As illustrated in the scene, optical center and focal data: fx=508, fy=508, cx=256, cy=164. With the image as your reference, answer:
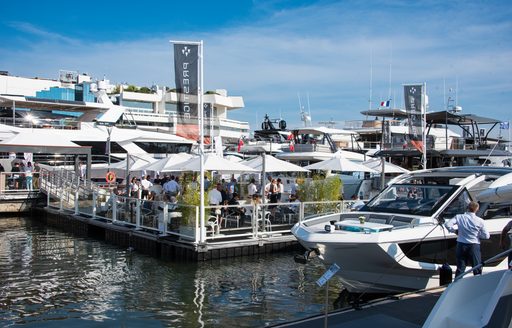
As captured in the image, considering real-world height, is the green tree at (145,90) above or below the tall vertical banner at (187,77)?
above

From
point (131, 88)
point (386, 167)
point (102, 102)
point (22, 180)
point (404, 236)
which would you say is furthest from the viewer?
point (131, 88)

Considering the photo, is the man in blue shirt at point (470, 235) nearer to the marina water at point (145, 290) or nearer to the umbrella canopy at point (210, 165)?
the marina water at point (145, 290)

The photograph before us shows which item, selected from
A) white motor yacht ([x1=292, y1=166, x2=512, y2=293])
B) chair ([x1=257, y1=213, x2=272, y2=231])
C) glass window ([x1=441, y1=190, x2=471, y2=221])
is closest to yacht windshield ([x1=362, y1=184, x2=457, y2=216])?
white motor yacht ([x1=292, y1=166, x2=512, y2=293])

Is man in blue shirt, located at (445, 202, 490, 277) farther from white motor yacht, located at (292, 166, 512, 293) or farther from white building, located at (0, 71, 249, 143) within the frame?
white building, located at (0, 71, 249, 143)

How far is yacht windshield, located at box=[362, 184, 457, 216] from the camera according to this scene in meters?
11.2

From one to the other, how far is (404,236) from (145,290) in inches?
245

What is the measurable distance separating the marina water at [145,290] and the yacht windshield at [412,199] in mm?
2445

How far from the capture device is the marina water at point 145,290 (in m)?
10.1

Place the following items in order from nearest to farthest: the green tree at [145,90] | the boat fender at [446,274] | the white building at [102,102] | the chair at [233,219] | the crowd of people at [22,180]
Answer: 1. the boat fender at [446,274]
2. the chair at [233,219]
3. the crowd of people at [22,180]
4. the white building at [102,102]
5. the green tree at [145,90]

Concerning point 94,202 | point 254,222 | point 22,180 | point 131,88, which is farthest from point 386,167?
point 131,88

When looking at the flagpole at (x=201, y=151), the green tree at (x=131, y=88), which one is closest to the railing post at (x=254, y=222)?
the flagpole at (x=201, y=151)

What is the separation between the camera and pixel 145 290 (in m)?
12.2

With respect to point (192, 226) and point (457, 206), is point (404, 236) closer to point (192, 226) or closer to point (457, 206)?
point (457, 206)

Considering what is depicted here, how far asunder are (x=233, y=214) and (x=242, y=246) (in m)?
1.33
